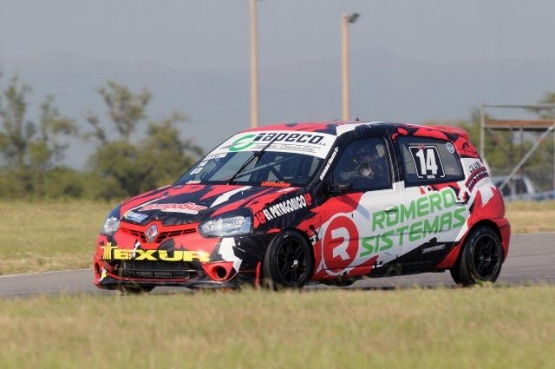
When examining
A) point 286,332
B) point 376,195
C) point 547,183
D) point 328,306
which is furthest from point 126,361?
point 547,183

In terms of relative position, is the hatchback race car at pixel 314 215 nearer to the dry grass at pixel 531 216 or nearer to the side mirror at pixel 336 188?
the side mirror at pixel 336 188

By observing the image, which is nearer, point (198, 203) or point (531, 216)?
point (198, 203)

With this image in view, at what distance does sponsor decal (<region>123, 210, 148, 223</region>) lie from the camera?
11.5m

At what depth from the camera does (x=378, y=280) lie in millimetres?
14211

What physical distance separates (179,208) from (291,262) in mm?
1064

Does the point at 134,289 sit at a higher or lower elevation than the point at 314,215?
lower

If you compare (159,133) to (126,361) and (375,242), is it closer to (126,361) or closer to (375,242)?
(375,242)

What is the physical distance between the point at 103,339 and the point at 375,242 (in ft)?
16.6

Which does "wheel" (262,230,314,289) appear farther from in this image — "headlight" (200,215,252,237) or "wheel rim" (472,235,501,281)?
"wheel rim" (472,235,501,281)

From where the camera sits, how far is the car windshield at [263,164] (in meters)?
12.1

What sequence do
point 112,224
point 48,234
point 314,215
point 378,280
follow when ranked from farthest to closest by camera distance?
point 48,234 < point 378,280 < point 112,224 < point 314,215

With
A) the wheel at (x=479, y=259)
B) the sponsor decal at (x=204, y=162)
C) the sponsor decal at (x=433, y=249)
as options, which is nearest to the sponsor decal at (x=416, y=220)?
the sponsor decal at (x=433, y=249)

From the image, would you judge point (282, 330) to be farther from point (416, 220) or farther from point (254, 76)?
point (254, 76)

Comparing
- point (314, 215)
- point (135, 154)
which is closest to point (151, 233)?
point (314, 215)
